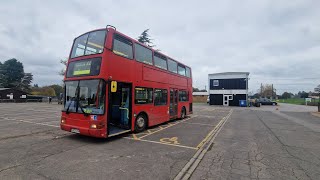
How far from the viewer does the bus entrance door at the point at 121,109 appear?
29.7 ft

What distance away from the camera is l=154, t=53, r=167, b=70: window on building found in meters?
11.5

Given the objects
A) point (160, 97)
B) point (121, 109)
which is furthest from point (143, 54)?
point (121, 109)

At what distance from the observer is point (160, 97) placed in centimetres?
1168

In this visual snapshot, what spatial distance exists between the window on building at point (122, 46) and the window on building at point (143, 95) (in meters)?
1.64

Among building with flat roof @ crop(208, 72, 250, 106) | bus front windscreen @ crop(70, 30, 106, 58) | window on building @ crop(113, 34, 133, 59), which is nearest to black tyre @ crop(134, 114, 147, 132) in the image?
window on building @ crop(113, 34, 133, 59)

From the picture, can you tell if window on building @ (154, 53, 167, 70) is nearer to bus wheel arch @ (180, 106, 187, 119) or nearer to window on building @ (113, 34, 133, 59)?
window on building @ (113, 34, 133, 59)

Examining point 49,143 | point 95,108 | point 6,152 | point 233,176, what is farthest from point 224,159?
Result: point 6,152

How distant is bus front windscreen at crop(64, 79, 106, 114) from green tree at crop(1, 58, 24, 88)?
70.1m

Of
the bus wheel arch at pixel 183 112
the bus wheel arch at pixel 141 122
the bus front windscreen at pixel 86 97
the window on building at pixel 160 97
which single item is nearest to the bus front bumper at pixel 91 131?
the bus front windscreen at pixel 86 97

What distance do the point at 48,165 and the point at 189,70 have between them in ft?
45.9

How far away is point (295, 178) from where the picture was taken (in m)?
4.59

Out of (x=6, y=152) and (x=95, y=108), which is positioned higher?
(x=95, y=108)

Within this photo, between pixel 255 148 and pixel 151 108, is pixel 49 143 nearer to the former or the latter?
pixel 151 108

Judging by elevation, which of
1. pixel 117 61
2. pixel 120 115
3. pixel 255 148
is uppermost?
pixel 117 61
